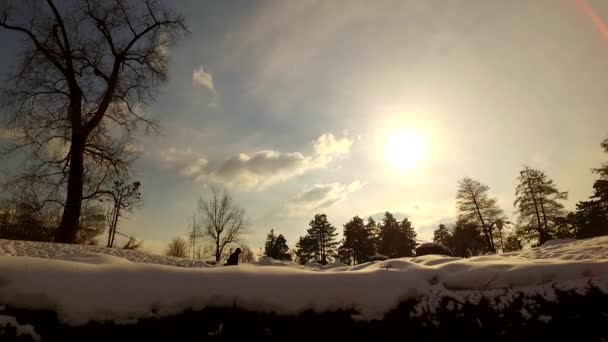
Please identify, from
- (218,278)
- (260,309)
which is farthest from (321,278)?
(218,278)

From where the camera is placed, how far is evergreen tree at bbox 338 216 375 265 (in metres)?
51.5

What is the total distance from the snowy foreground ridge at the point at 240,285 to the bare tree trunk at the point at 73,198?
1042cm

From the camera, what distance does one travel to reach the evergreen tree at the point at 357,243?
2026 inches

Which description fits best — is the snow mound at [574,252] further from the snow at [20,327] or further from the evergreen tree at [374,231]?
the evergreen tree at [374,231]

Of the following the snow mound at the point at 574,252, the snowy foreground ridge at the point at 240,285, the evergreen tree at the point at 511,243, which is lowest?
the snowy foreground ridge at the point at 240,285

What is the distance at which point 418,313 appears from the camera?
3498 mm

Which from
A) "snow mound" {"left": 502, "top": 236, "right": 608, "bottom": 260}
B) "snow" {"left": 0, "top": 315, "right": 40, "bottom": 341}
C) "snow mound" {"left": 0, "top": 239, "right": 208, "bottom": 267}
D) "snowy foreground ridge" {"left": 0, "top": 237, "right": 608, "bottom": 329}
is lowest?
"snow" {"left": 0, "top": 315, "right": 40, "bottom": 341}

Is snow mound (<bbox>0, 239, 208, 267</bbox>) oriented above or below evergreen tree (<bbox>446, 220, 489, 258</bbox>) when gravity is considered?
below

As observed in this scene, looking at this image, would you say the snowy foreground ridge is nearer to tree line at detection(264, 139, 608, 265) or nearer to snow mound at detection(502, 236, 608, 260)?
snow mound at detection(502, 236, 608, 260)

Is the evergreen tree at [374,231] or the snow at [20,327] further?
the evergreen tree at [374,231]

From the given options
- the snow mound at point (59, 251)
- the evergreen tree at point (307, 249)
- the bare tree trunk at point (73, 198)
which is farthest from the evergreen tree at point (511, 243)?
the bare tree trunk at point (73, 198)

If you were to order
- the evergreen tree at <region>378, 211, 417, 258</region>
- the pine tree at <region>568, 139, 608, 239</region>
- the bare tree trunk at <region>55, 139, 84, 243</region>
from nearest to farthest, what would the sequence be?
the bare tree trunk at <region>55, 139, 84, 243</region> → the pine tree at <region>568, 139, 608, 239</region> → the evergreen tree at <region>378, 211, 417, 258</region>

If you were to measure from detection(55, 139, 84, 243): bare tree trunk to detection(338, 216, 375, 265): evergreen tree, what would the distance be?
1688 inches

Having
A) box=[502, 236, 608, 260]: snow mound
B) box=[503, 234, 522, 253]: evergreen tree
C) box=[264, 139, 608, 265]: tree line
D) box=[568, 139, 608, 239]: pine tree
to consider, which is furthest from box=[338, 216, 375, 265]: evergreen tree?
box=[502, 236, 608, 260]: snow mound
